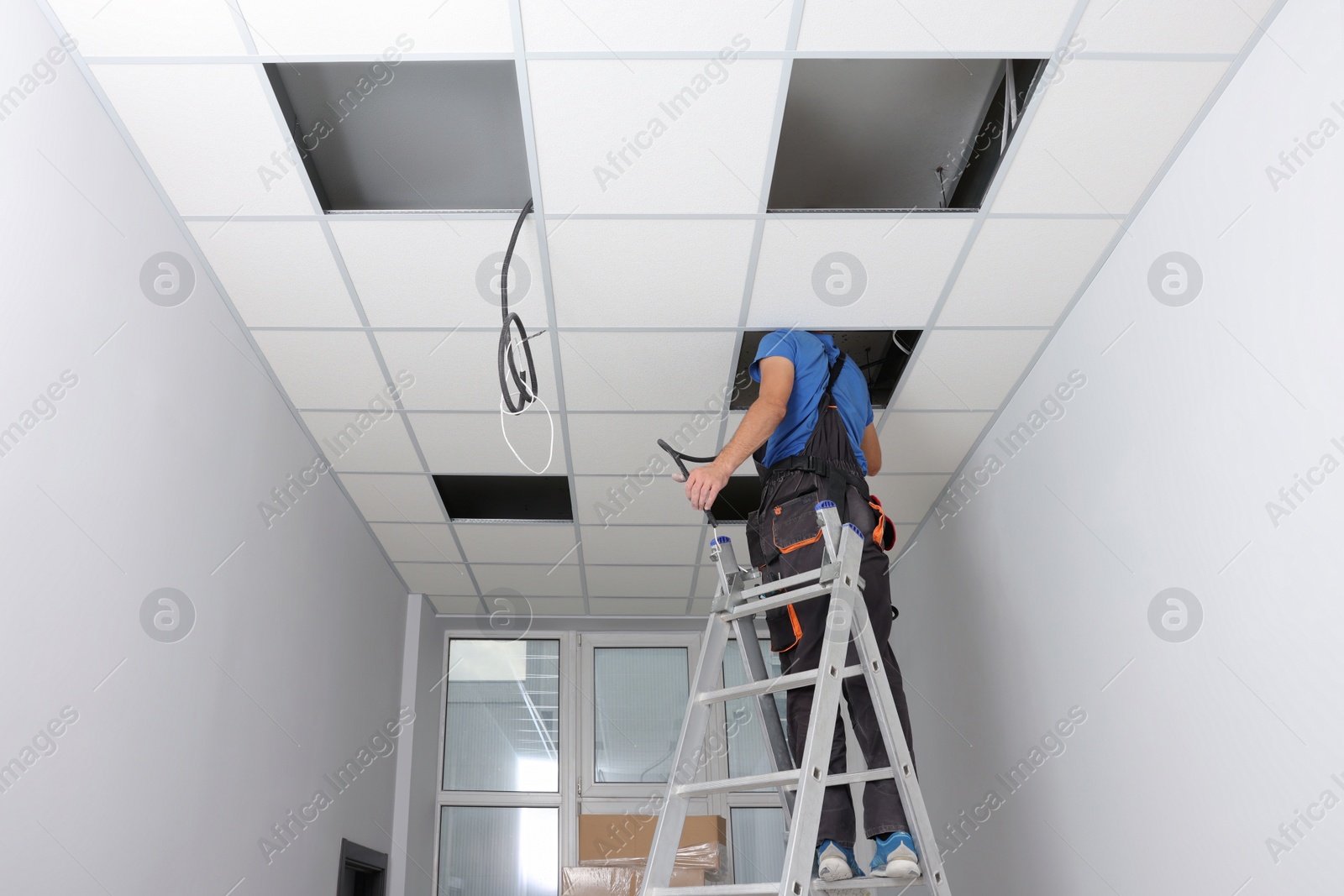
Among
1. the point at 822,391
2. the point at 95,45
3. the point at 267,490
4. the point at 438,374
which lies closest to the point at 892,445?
the point at 822,391

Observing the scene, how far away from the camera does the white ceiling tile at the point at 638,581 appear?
5098 millimetres

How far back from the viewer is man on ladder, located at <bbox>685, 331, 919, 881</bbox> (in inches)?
86.1

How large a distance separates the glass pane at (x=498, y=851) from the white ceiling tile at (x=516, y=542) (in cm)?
168

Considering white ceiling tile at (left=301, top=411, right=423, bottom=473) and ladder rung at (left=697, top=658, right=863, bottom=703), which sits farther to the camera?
white ceiling tile at (left=301, top=411, right=423, bottom=473)

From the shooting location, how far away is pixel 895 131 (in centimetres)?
269

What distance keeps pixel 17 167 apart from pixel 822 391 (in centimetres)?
217

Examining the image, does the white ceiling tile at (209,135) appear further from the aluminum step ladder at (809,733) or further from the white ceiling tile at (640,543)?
the white ceiling tile at (640,543)

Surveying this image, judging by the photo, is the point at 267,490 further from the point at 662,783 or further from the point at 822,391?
the point at 662,783

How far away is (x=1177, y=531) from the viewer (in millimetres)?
2322

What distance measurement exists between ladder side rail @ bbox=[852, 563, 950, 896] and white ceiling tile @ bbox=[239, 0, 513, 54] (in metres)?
1.65

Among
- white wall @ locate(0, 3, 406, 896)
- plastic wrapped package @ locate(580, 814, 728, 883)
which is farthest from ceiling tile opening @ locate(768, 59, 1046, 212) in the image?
plastic wrapped package @ locate(580, 814, 728, 883)

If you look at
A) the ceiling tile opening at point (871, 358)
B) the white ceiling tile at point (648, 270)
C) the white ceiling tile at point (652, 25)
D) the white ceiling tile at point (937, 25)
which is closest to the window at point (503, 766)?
the ceiling tile opening at point (871, 358)

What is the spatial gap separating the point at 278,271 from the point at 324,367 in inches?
20.1

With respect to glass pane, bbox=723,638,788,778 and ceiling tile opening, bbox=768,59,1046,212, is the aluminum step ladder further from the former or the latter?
glass pane, bbox=723,638,788,778
